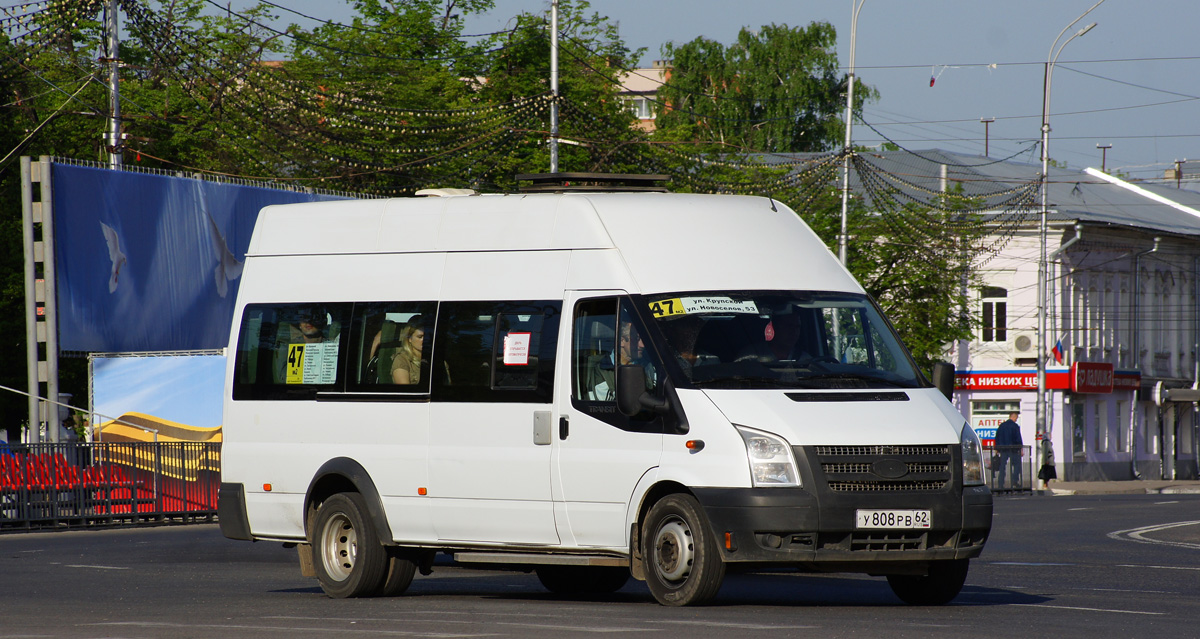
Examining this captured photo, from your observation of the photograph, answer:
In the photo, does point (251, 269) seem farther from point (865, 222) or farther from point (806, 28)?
point (806, 28)

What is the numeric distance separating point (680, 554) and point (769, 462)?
831 mm

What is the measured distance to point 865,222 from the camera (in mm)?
52438

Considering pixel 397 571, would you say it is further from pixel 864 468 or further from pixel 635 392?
pixel 864 468

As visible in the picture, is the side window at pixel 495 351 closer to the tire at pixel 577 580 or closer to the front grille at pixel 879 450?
the tire at pixel 577 580

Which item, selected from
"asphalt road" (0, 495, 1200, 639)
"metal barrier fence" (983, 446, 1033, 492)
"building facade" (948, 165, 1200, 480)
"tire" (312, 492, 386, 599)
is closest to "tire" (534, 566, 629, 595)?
"asphalt road" (0, 495, 1200, 639)

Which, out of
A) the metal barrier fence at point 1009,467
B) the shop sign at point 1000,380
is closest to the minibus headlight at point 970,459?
the metal barrier fence at point 1009,467

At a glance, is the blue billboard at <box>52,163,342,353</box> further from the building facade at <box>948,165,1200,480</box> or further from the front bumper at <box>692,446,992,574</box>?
the building facade at <box>948,165,1200,480</box>

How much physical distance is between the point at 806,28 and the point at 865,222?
935 inches

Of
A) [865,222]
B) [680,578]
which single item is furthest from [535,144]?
[680,578]

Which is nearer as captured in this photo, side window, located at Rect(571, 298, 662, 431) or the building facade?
side window, located at Rect(571, 298, 662, 431)

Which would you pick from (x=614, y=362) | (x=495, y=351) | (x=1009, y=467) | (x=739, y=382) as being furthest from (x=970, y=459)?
(x=1009, y=467)

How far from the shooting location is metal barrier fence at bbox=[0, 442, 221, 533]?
2498 cm

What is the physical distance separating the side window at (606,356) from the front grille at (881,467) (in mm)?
1160

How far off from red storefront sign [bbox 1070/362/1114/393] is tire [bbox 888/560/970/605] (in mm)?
48952
